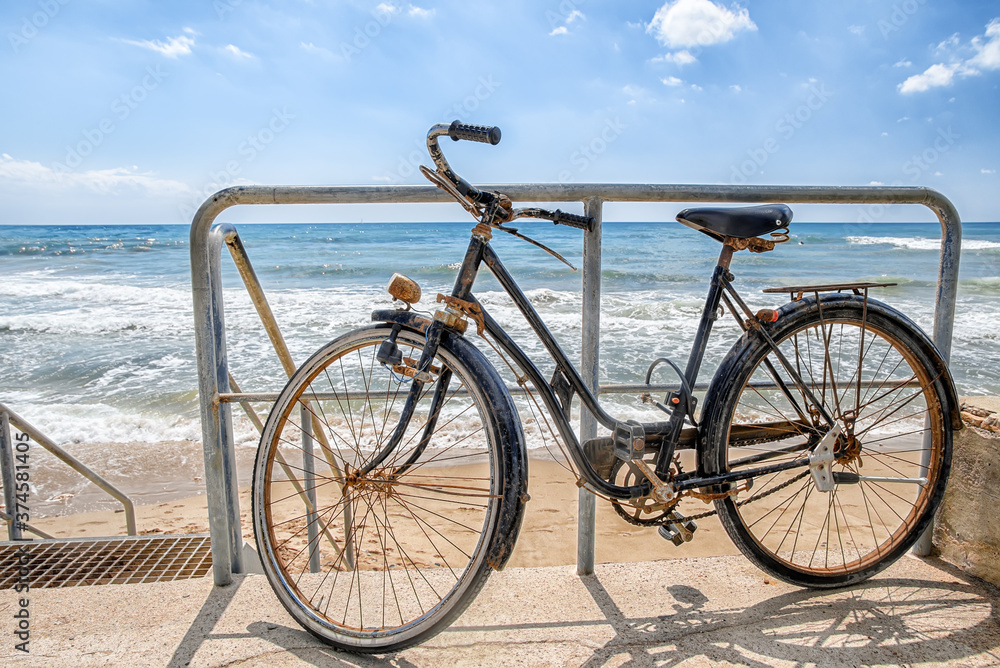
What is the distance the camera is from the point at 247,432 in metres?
6.37

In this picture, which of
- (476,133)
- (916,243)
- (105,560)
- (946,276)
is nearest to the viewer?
(476,133)

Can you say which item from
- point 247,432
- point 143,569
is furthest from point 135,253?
point 143,569

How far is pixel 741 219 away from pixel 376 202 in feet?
3.51

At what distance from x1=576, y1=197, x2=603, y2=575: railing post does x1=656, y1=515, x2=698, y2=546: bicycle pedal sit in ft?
0.75

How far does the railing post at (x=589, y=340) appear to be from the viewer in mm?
1856

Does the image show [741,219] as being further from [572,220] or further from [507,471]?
[507,471]

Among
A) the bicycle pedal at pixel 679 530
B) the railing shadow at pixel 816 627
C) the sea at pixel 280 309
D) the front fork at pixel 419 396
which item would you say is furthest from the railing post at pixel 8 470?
the bicycle pedal at pixel 679 530

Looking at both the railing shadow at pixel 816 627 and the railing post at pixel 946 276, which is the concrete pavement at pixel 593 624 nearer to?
the railing shadow at pixel 816 627

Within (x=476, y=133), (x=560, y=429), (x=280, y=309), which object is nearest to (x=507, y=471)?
(x=560, y=429)

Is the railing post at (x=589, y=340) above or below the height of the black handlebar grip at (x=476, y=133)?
below

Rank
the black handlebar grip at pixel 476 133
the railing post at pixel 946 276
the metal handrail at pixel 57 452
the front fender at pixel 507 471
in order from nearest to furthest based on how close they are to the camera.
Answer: the black handlebar grip at pixel 476 133 → the front fender at pixel 507 471 → the railing post at pixel 946 276 → the metal handrail at pixel 57 452

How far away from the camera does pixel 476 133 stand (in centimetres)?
141

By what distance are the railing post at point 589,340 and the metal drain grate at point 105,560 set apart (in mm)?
1532

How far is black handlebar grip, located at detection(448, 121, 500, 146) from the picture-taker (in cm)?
140
